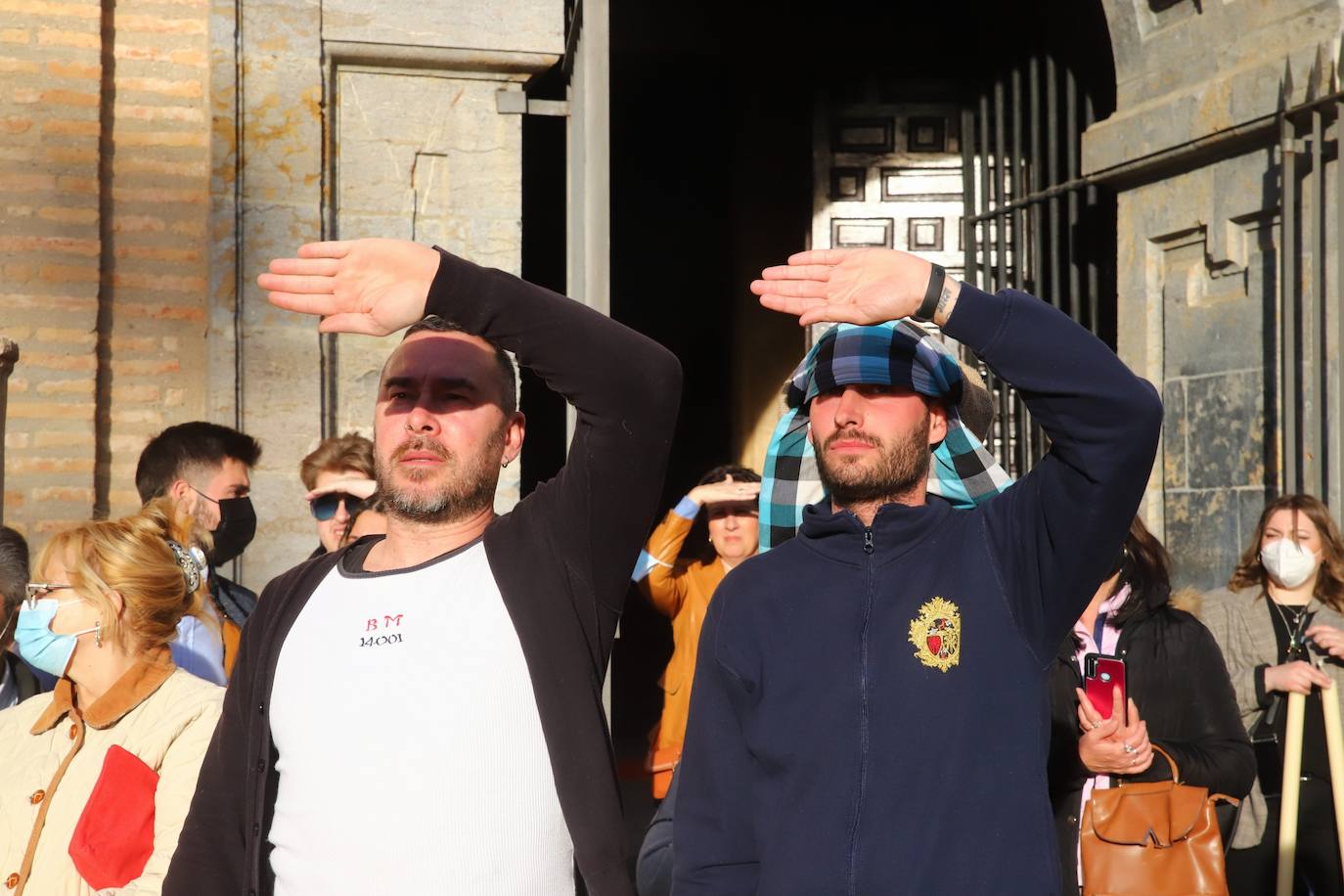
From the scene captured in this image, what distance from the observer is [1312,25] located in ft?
18.8

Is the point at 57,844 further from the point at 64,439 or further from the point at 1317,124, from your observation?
the point at 1317,124

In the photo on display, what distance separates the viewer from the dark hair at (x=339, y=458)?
5.39 metres

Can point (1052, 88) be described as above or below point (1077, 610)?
above

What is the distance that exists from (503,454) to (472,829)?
Result: 2.31 ft

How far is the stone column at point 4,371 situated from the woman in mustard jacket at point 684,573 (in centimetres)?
249

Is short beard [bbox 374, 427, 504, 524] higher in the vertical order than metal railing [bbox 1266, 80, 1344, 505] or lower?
lower

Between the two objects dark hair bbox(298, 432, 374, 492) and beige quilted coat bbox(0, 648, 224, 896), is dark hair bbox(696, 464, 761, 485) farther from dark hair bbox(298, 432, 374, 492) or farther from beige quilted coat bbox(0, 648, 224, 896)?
beige quilted coat bbox(0, 648, 224, 896)

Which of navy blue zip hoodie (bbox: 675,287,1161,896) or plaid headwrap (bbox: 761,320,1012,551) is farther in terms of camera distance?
plaid headwrap (bbox: 761,320,1012,551)

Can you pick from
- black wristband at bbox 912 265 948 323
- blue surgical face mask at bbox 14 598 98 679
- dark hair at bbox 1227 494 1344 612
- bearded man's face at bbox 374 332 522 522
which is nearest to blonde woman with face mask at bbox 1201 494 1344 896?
dark hair at bbox 1227 494 1344 612

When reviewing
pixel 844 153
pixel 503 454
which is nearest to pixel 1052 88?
→ pixel 844 153

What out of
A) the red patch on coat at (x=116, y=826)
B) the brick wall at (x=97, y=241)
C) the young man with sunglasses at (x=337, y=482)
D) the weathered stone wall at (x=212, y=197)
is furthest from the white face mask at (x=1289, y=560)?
the brick wall at (x=97, y=241)

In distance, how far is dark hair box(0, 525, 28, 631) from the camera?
15.4 ft

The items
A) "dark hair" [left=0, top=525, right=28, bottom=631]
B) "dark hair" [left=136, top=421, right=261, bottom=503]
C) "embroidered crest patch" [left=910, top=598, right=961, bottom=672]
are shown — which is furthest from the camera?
"dark hair" [left=136, top=421, right=261, bottom=503]

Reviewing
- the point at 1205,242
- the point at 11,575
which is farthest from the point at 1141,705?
the point at 11,575
